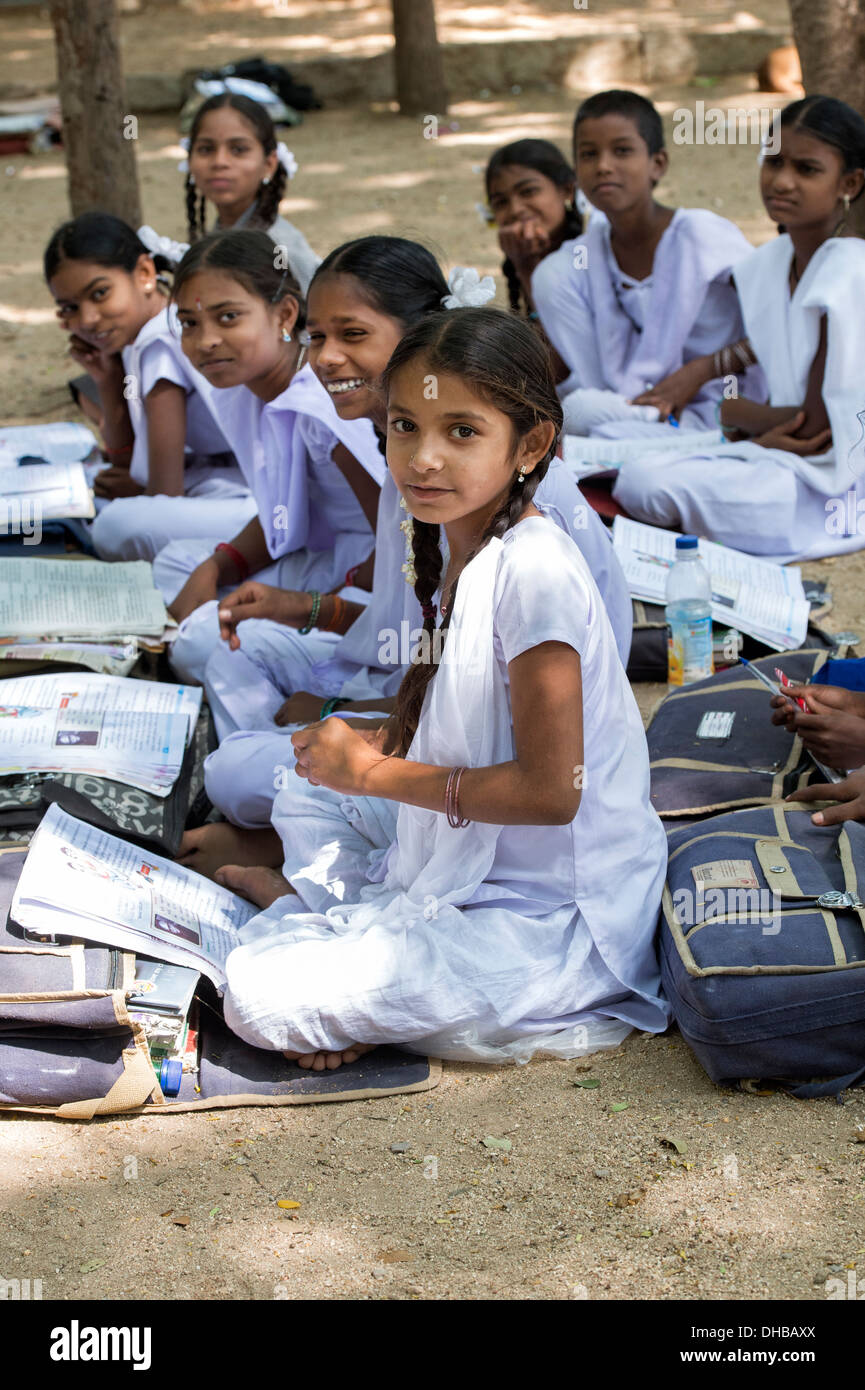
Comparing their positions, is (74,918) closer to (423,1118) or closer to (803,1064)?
(423,1118)

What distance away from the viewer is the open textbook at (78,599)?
344cm

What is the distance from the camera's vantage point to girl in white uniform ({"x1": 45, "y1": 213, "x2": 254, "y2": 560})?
4.09 m

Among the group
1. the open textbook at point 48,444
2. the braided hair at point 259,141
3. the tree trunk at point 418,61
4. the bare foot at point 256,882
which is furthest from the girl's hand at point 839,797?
the tree trunk at point 418,61

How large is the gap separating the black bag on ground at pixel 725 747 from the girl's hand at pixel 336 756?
2.23ft

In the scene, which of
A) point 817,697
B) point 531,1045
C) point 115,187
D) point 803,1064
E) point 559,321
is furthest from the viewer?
point 115,187

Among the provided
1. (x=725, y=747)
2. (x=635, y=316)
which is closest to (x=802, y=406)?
(x=635, y=316)

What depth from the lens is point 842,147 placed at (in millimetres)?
3973

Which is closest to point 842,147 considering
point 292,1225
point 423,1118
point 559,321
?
point 559,321

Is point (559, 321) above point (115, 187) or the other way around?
the other way around

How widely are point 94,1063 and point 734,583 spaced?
218 cm

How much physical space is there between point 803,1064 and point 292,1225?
78 centimetres

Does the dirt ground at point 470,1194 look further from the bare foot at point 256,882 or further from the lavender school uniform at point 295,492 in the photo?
the lavender school uniform at point 295,492

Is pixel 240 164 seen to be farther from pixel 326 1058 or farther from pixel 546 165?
pixel 326 1058

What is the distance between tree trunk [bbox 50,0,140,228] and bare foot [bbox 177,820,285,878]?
3752mm
